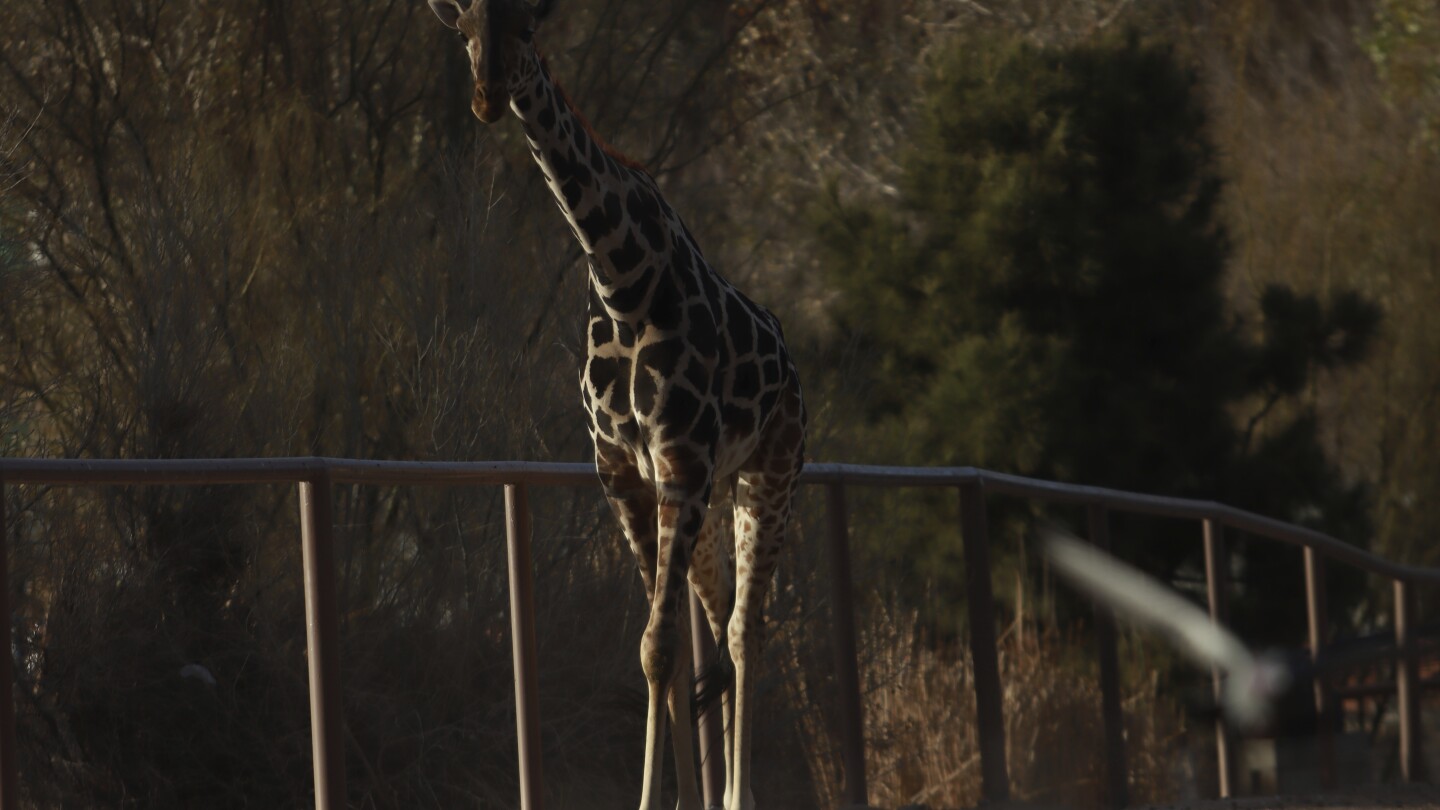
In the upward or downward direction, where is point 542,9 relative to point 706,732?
upward

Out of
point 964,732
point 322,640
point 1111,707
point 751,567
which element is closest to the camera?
point 322,640

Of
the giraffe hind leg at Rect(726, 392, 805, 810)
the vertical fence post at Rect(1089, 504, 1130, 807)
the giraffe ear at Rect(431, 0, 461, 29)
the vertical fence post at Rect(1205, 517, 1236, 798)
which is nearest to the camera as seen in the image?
the giraffe ear at Rect(431, 0, 461, 29)

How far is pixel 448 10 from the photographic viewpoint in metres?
3.79

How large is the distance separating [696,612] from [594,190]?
5.26 feet

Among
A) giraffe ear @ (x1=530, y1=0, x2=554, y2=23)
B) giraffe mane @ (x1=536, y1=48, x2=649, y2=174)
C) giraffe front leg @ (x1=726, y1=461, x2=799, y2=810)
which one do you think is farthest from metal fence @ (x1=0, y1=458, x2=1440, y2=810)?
giraffe ear @ (x1=530, y1=0, x2=554, y2=23)

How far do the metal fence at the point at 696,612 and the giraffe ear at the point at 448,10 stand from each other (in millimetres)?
966

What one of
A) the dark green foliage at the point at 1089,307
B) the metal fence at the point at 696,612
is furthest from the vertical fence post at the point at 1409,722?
the dark green foliage at the point at 1089,307

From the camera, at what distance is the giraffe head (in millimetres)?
3590

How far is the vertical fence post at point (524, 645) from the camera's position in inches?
183

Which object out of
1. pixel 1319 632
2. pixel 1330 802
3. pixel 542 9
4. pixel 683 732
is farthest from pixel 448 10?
pixel 1319 632

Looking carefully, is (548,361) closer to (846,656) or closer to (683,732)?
(846,656)

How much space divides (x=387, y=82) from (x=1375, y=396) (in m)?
9.31

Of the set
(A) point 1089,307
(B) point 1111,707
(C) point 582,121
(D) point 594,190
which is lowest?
(B) point 1111,707

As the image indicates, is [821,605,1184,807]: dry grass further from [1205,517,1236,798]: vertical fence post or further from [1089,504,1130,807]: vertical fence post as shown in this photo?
[1089,504,1130,807]: vertical fence post
